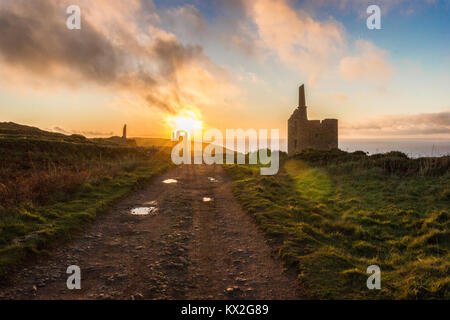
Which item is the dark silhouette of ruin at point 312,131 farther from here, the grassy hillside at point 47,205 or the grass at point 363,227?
the grassy hillside at point 47,205

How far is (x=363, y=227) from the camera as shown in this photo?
8547mm

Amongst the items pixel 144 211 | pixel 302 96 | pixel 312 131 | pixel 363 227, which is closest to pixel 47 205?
pixel 144 211

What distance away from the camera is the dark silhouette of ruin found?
37656 mm

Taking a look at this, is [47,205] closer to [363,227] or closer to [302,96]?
[363,227]

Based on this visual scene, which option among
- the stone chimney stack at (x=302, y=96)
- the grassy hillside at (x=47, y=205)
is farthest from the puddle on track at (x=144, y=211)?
the stone chimney stack at (x=302, y=96)

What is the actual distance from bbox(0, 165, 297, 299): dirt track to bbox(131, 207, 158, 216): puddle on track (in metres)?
0.41

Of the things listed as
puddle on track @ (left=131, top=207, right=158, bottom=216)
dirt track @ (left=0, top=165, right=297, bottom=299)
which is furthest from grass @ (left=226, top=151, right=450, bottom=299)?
puddle on track @ (left=131, top=207, right=158, bottom=216)

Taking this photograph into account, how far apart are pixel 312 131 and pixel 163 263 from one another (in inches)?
1444

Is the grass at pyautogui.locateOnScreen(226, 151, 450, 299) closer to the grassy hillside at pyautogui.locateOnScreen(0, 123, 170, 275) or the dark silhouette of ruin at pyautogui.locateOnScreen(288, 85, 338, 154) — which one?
the grassy hillside at pyautogui.locateOnScreen(0, 123, 170, 275)

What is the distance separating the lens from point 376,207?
35.3 ft
